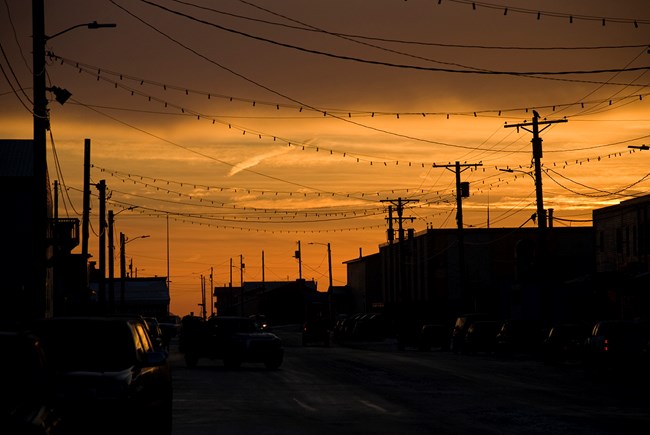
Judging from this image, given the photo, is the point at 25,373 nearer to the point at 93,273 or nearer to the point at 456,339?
the point at 456,339

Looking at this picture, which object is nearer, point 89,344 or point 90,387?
point 90,387

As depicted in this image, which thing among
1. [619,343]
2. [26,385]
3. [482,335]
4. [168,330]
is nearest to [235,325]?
[619,343]

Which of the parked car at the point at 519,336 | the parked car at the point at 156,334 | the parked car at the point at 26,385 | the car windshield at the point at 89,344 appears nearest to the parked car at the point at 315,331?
the parked car at the point at 519,336

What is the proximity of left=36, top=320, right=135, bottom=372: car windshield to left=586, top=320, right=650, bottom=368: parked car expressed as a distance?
2258cm

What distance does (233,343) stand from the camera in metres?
42.1

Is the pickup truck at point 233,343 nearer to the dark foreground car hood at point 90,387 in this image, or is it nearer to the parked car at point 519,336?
the parked car at point 519,336

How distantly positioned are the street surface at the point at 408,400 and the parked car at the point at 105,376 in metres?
2.15

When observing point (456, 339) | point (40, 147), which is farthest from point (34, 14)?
point (456, 339)

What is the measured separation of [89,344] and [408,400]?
11.2 metres

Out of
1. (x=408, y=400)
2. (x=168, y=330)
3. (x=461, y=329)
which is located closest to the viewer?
(x=408, y=400)

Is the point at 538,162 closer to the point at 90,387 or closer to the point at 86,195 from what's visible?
the point at 86,195

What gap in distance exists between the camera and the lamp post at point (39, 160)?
24.7m

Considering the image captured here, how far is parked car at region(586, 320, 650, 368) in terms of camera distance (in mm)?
35531

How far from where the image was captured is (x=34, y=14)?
26656 millimetres
